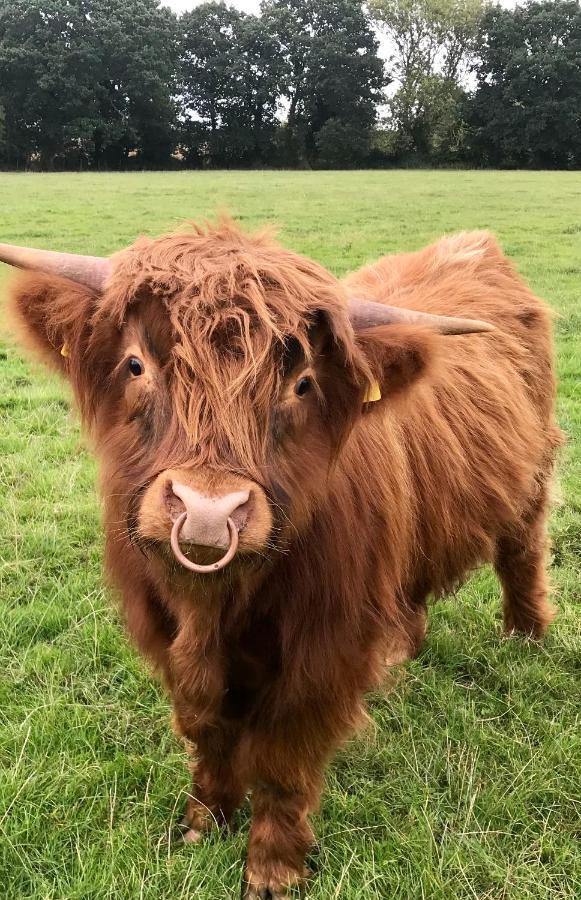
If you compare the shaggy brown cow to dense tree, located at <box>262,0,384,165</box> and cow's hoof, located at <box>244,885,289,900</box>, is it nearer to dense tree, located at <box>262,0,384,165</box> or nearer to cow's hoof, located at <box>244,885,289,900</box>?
cow's hoof, located at <box>244,885,289,900</box>

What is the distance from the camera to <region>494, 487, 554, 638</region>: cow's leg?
3.30 m

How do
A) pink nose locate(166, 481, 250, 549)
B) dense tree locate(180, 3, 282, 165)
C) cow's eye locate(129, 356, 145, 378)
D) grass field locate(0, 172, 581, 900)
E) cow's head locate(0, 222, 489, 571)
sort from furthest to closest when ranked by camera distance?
1. dense tree locate(180, 3, 282, 165)
2. grass field locate(0, 172, 581, 900)
3. cow's eye locate(129, 356, 145, 378)
4. cow's head locate(0, 222, 489, 571)
5. pink nose locate(166, 481, 250, 549)

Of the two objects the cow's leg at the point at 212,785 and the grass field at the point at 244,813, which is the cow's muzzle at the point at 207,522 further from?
the cow's leg at the point at 212,785

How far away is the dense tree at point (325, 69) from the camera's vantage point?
50375 millimetres

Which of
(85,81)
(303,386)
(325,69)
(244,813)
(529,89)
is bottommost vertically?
(244,813)

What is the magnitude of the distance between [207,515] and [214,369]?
363 mm

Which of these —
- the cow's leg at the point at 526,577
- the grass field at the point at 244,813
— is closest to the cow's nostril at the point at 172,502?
the grass field at the point at 244,813

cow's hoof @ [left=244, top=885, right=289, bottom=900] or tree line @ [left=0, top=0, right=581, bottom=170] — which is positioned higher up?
tree line @ [left=0, top=0, right=581, bottom=170]

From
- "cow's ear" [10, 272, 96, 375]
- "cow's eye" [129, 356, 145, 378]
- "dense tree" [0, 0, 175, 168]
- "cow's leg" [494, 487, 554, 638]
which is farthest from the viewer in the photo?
"dense tree" [0, 0, 175, 168]

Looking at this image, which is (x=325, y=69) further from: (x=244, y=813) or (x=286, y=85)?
(x=244, y=813)

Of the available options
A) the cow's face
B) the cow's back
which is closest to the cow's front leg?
the cow's back

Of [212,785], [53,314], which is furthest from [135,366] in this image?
[212,785]

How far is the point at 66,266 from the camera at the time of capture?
1.78 m

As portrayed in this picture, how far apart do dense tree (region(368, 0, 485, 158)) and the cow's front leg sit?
168 ft
